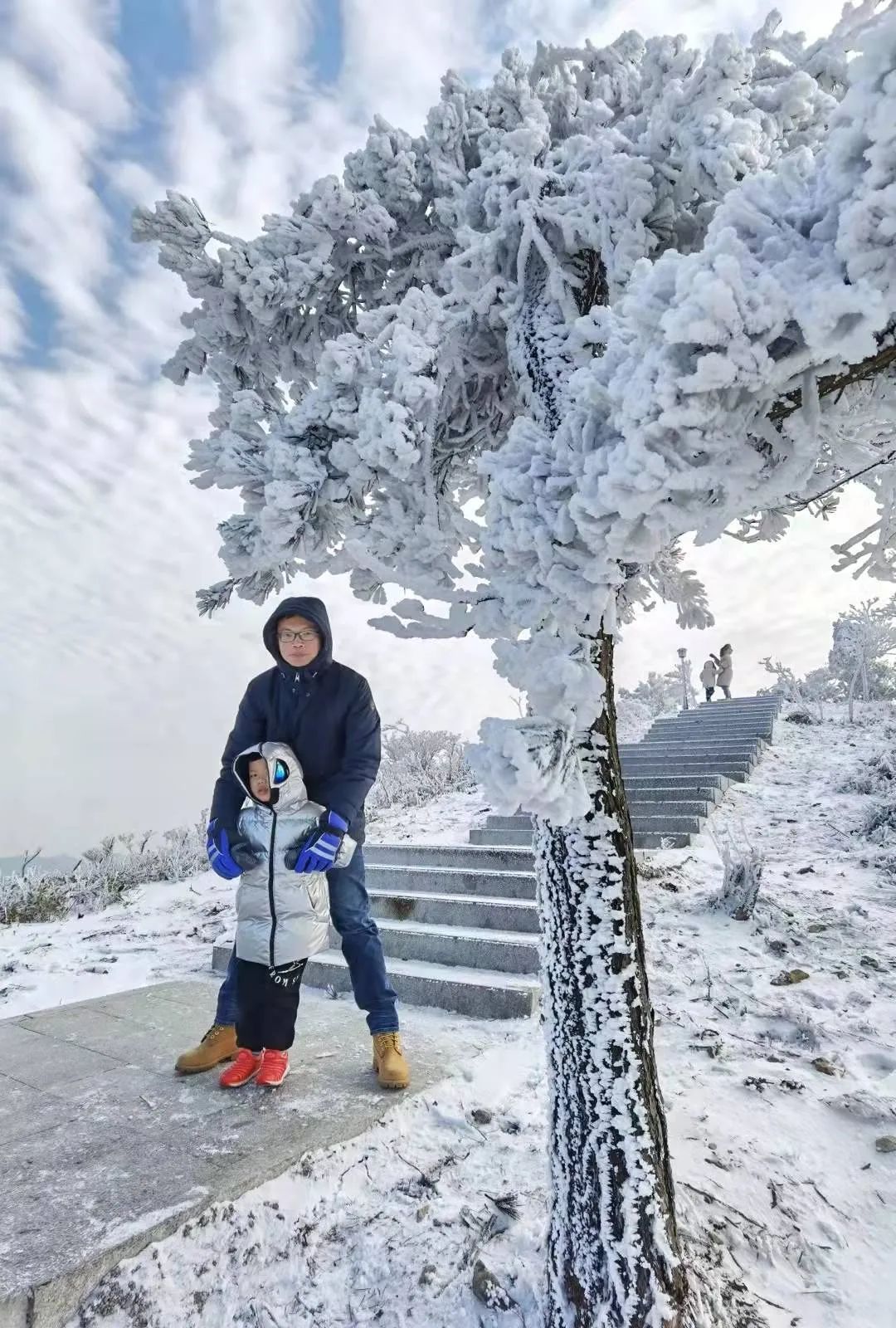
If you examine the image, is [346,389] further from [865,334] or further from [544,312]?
[865,334]

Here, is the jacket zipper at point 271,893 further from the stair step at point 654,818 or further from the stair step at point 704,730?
the stair step at point 704,730

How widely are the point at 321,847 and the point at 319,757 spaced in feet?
1.54

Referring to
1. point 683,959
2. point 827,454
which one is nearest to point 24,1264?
point 827,454

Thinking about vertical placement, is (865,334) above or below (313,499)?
below

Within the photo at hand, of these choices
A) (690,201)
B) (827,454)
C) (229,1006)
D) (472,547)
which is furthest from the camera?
(229,1006)

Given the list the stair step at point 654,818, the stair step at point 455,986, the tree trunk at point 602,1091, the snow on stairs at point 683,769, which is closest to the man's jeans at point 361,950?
the stair step at point 455,986

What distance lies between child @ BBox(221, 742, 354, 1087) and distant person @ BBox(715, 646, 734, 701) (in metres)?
16.2

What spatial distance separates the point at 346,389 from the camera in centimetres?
213

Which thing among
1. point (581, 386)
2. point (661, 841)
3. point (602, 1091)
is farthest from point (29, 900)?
point (581, 386)

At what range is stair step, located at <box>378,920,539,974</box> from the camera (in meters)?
4.14

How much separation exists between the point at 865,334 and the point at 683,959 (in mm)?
3939

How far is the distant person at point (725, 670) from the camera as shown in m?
17.4

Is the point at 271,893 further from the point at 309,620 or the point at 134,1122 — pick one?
the point at 309,620

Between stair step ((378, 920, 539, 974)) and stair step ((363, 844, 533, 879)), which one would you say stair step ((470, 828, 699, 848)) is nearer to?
stair step ((363, 844, 533, 879))
